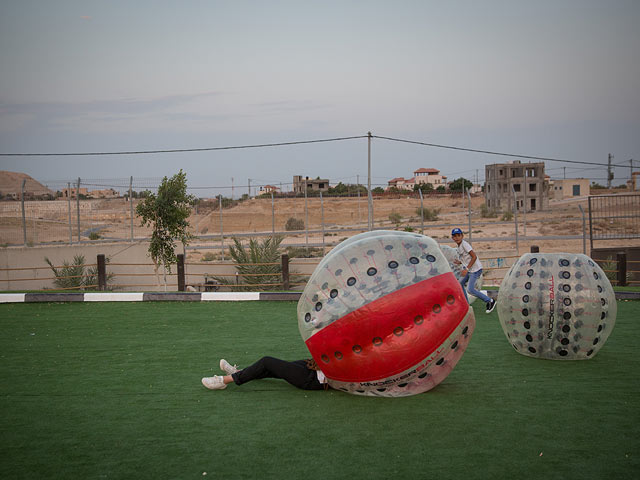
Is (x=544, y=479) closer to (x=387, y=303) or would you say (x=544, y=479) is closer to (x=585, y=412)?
(x=585, y=412)

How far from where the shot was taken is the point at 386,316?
19.5 ft

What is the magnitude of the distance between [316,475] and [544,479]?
1.71 metres

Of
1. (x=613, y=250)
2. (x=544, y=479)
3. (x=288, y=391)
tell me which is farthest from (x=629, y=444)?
(x=613, y=250)

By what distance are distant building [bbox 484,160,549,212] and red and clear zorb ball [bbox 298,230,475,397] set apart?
48517mm

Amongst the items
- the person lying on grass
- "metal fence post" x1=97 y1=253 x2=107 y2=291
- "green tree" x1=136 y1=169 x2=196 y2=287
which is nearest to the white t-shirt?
the person lying on grass

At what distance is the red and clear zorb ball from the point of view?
5.96 meters

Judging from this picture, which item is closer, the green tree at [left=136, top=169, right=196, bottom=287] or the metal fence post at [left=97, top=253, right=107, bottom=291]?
the metal fence post at [left=97, top=253, right=107, bottom=291]

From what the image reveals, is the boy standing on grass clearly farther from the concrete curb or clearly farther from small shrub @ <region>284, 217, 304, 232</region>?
small shrub @ <region>284, 217, 304, 232</region>

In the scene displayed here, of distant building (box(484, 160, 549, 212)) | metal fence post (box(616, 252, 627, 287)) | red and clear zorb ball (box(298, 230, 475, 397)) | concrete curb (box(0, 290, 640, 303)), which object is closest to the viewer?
red and clear zorb ball (box(298, 230, 475, 397))

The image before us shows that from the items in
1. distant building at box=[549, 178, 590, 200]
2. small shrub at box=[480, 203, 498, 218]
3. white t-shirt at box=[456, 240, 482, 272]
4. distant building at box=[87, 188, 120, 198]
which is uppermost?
distant building at box=[549, 178, 590, 200]

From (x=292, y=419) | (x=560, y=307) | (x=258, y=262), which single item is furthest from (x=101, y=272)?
(x=560, y=307)

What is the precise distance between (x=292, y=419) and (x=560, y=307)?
12.8ft

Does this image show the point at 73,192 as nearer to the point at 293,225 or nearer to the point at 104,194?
the point at 104,194

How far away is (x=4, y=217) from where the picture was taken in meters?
23.3
